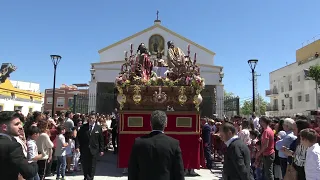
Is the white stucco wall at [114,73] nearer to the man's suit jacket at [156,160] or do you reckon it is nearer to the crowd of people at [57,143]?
the crowd of people at [57,143]

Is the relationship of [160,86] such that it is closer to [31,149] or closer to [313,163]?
[31,149]

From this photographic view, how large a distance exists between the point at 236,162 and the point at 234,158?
6 centimetres

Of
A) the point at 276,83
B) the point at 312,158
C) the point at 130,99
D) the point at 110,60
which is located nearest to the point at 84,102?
the point at 110,60

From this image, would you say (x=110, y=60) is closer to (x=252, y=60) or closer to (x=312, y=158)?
(x=252, y=60)

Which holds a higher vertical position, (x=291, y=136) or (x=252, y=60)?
(x=252, y=60)

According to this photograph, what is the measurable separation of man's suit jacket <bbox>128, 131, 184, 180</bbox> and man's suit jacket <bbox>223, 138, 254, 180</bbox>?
1048 mm

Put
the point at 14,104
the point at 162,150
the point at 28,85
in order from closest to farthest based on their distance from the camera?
the point at 162,150, the point at 14,104, the point at 28,85

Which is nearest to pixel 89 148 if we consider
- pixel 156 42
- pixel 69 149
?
pixel 69 149

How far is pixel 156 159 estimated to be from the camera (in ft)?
11.0

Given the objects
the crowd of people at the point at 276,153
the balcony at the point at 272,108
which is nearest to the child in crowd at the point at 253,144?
the crowd of people at the point at 276,153

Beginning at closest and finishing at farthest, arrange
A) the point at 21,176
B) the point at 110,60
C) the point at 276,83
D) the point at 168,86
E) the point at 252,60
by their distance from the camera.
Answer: the point at 21,176
the point at 168,86
the point at 252,60
the point at 110,60
the point at 276,83

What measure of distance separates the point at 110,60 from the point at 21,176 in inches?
1214

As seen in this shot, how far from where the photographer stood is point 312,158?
436 centimetres

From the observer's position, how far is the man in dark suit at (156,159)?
335cm
